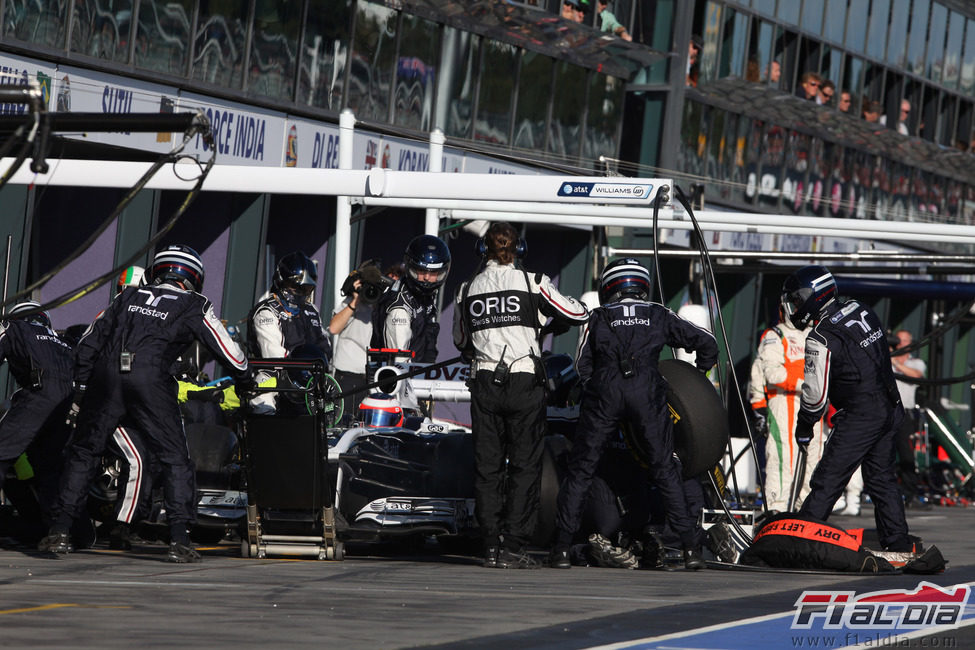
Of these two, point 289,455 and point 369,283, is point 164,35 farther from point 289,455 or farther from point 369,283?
point 289,455

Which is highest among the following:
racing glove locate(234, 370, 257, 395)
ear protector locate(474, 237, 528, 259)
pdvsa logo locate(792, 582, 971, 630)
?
ear protector locate(474, 237, 528, 259)

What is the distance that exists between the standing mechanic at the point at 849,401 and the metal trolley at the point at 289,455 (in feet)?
9.65

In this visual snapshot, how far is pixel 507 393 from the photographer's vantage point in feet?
32.4

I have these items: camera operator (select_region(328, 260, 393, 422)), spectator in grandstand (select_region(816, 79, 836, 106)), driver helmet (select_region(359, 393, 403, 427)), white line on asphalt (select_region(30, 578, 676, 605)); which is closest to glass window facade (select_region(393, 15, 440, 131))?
camera operator (select_region(328, 260, 393, 422))

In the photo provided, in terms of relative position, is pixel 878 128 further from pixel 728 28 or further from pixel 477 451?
pixel 477 451

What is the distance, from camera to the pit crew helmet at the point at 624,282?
33.7 feet

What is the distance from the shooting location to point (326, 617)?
23.0 ft

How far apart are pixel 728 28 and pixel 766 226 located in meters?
14.4

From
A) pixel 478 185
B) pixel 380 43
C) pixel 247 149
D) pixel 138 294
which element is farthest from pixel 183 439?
pixel 380 43

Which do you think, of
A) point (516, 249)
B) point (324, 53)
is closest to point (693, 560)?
point (516, 249)

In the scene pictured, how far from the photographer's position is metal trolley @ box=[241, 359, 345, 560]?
9.87m

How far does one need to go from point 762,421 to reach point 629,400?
15.0ft

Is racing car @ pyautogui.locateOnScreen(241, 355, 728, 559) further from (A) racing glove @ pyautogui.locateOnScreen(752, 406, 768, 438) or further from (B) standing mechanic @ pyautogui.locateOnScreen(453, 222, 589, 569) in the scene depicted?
(A) racing glove @ pyautogui.locateOnScreen(752, 406, 768, 438)

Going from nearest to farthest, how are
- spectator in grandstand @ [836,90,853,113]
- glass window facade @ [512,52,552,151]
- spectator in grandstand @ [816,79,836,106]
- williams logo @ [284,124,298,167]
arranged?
williams logo @ [284,124,298,167]
glass window facade @ [512,52,552,151]
spectator in grandstand @ [816,79,836,106]
spectator in grandstand @ [836,90,853,113]
